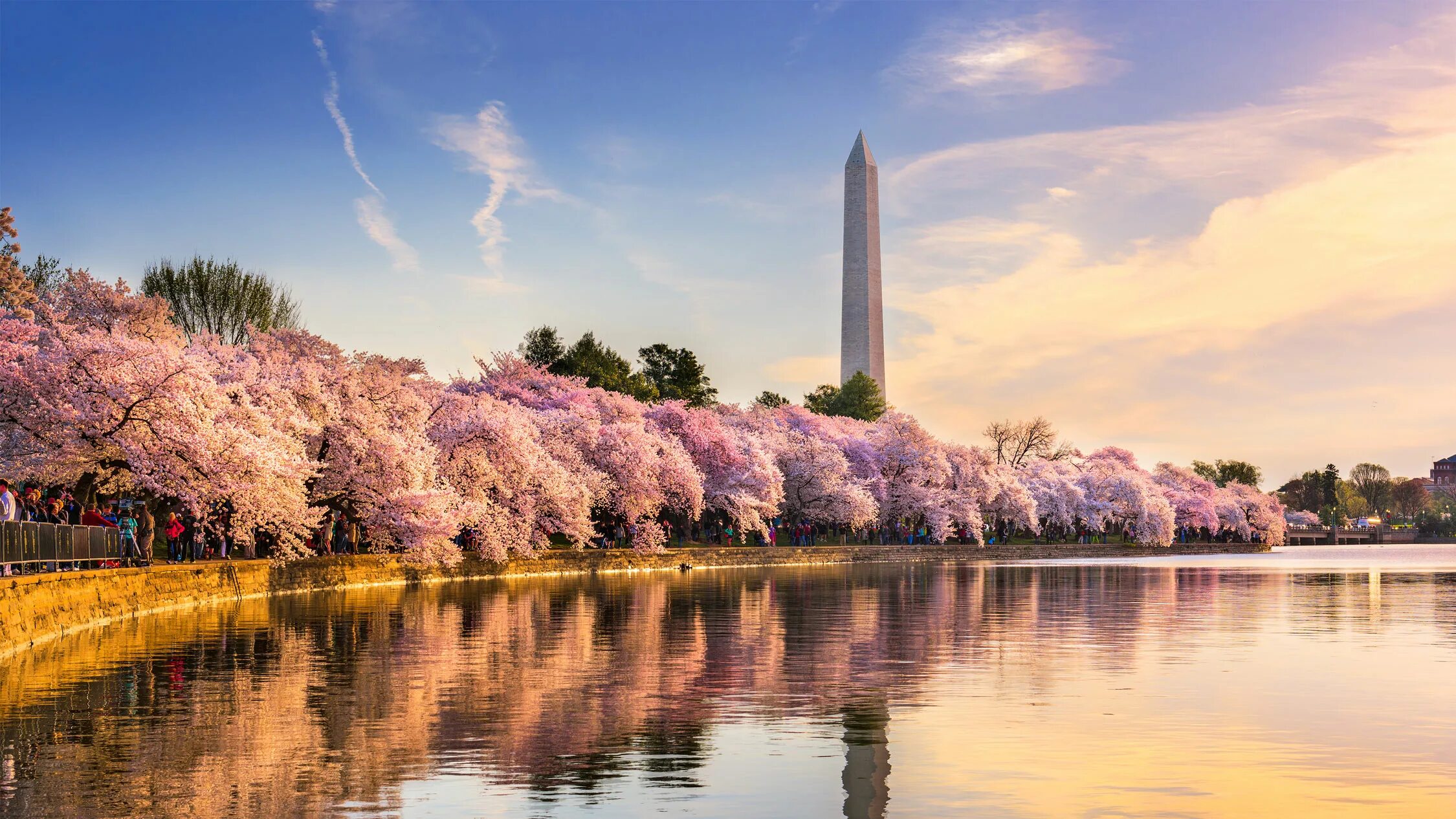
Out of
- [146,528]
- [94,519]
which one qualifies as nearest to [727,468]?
[146,528]

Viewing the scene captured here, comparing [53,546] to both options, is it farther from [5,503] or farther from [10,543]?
[10,543]

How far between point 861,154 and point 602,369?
24.7 m

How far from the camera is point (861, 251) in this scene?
102m

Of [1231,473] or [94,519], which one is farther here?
[1231,473]

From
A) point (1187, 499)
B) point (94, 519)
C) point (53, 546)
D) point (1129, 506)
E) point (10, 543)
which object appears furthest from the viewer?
point (1187, 499)

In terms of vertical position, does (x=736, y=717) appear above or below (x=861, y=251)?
below

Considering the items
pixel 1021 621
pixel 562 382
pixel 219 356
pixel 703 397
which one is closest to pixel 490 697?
pixel 1021 621

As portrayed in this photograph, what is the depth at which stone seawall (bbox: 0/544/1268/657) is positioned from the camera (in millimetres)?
26719

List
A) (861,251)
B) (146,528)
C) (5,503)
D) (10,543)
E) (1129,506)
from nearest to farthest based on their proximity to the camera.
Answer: (10,543), (5,503), (146,528), (861,251), (1129,506)

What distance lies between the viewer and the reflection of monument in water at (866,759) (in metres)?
11.5

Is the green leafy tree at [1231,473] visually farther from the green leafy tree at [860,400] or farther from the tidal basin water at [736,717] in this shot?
the tidal basin water at [736,717]

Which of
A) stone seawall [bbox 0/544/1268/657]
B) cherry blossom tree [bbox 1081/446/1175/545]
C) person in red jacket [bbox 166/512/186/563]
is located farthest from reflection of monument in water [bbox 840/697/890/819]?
cherry blossom tree [bbox 1081/446/1175/545]

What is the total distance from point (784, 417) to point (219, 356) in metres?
61.4

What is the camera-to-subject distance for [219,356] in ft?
166
